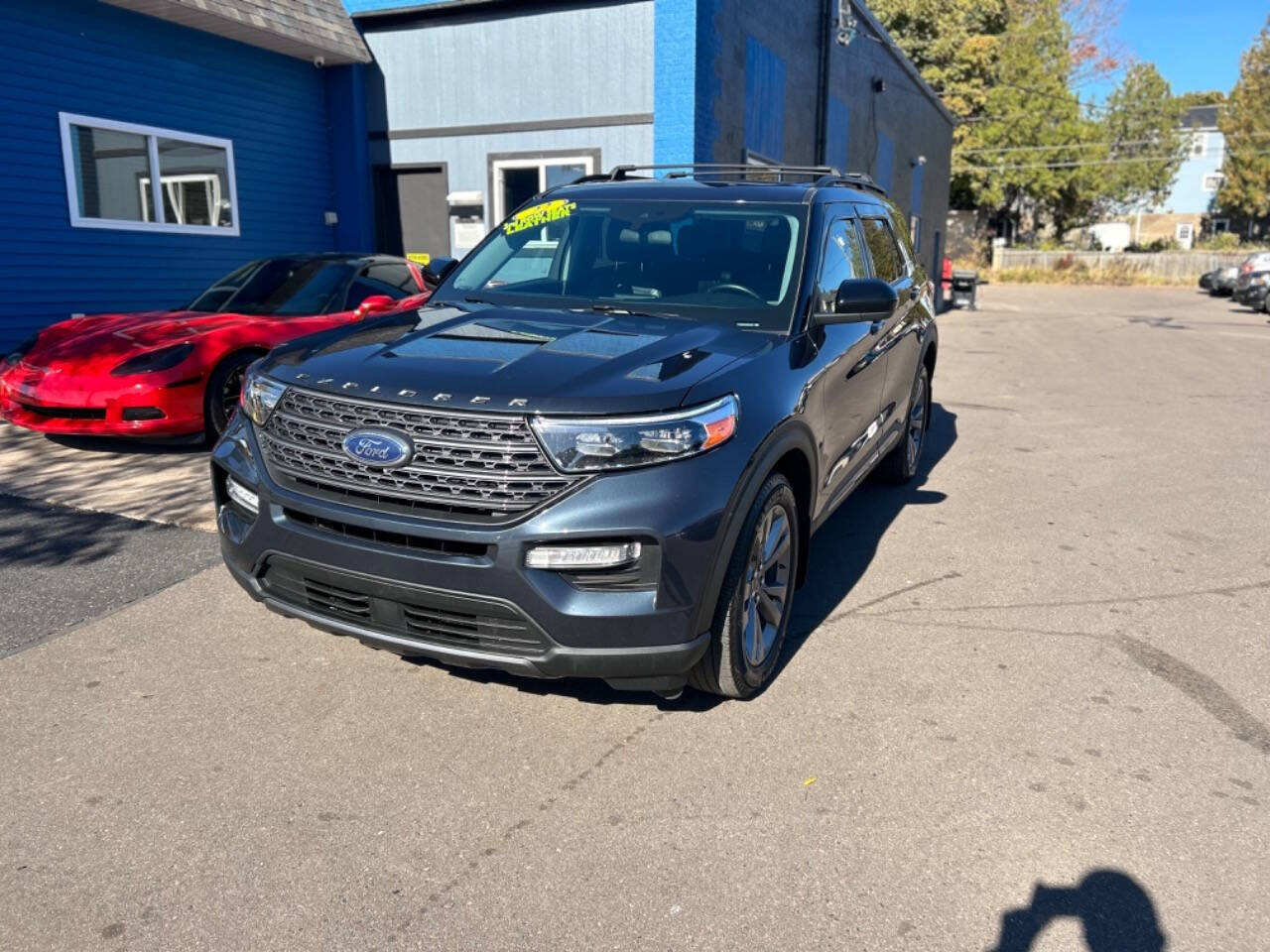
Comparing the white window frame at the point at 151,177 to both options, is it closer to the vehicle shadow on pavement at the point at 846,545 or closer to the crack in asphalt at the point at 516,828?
the vehicle shadow on pavement at the point at 846,545

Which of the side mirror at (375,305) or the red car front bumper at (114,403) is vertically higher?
the side mirror at (375,305)

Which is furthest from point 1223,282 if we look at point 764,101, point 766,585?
point 766,585

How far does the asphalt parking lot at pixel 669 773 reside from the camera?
8.29 feet

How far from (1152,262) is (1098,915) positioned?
5425 centimetres

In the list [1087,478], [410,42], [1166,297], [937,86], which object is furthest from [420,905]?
[937,86]

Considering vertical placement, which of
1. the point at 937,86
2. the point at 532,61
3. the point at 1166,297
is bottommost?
the point at 1166,297

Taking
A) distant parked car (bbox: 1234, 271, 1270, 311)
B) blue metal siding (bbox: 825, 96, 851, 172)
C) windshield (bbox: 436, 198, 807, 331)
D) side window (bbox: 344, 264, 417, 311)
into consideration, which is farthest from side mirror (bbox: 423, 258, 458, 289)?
distant parked car (bbox: 1234, 271, 1270, 311)

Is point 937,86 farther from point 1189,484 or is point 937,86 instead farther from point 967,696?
point 967,696

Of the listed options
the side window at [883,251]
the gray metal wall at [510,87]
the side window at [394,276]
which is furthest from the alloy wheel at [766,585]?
the gray metal wall at [510,87]

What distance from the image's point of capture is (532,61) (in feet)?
42.8

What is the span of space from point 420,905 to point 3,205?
10261mm

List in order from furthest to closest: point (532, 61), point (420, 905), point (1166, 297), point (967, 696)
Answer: point (1166, 297)
point (532, 61)
point (967, 696)
point (420, 905)

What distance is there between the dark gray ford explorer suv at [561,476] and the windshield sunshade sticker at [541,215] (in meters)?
0.80

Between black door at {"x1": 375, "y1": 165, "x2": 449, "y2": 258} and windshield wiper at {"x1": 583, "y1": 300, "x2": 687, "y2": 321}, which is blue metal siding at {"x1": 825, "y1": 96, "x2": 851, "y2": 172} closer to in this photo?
black door at {"x1": 375, "y1": 165, "x2": 449, "y2": 258}
